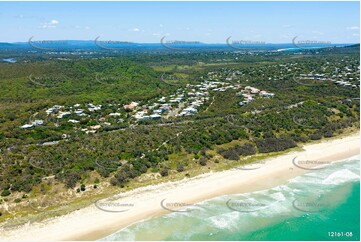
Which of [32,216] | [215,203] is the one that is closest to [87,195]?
[32,216]

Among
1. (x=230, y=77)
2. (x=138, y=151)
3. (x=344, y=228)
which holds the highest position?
(x=230, y=77)

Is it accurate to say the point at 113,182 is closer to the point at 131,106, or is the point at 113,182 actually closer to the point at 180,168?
the point at 180,168

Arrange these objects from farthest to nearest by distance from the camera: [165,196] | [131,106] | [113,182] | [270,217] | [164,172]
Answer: [131,106] < [164,172] < [113,182] < [165,196] < [270,217]

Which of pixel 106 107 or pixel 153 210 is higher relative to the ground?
pixel 106 107

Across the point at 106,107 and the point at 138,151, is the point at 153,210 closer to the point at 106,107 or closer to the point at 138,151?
the point at 138,151

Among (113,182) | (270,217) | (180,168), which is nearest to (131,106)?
(180,168)

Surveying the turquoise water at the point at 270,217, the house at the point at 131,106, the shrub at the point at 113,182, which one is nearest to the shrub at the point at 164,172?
the shrub at the point at 113,182
